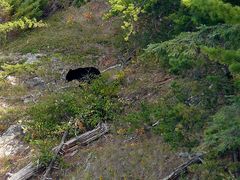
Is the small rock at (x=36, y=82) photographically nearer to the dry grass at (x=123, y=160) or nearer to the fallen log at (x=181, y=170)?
the dry grass at (x=123, y=160)

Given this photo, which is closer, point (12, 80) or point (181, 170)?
point (181, 170)

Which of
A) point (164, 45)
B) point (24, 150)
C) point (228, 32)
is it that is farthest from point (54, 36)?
point (228, 32)

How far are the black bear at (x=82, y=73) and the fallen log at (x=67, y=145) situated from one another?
84.7 inches

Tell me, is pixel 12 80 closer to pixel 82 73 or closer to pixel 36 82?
pixel 36 82

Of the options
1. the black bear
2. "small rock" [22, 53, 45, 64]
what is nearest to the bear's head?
the black bear

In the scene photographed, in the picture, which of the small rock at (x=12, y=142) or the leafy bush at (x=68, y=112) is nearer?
the leafy bush at (x=68, y=112)

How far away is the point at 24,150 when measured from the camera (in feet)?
35.2

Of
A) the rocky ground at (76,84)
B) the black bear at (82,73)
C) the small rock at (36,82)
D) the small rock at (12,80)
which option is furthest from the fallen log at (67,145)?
the small rock at (12,80)

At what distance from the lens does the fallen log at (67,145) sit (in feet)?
32.0

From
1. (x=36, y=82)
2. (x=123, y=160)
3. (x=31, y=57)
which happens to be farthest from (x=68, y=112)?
(x=31, y=57)

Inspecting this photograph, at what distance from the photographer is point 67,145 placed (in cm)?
1034

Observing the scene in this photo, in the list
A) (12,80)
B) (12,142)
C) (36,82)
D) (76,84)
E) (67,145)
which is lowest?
(67,145)

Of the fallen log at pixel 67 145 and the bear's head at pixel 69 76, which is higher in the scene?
the bear's head at pixel 69 76

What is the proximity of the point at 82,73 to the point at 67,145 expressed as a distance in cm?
277
